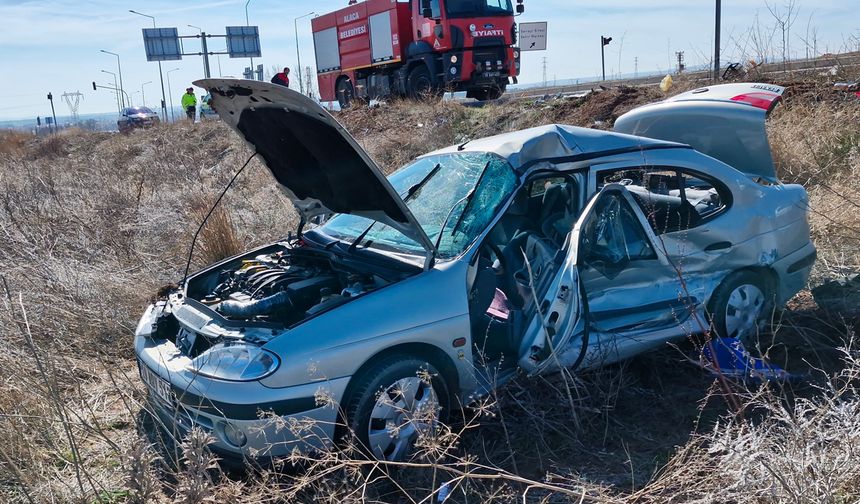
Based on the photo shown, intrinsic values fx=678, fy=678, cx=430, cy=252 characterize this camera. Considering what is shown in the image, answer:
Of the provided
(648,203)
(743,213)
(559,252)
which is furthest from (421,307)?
(743,213)

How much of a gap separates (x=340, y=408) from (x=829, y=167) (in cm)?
760

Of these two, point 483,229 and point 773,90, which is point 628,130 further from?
point 483,229

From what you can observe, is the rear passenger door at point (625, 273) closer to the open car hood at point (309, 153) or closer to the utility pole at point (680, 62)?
the open car hood at point (309, 153)

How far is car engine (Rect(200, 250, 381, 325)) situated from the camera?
3689 millimetres

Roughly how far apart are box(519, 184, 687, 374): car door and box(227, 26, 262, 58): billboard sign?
4502cm

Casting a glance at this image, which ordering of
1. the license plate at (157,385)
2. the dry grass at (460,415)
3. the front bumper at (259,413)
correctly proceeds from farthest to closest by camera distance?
the license plate at (157,385) < the front bumper at (259,413) < the dry grass at (460,415)

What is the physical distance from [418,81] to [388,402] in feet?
56.6

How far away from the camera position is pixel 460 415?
3984mm

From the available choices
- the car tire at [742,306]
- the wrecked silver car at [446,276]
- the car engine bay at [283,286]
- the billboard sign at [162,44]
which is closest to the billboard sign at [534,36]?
the wrecked silver car at [446,276]

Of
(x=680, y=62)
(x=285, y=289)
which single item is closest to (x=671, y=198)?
(x=285, y=289)

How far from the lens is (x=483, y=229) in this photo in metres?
3.88

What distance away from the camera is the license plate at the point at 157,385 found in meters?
3.49

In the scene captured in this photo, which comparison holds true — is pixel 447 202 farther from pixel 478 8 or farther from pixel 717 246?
pixel 478 8

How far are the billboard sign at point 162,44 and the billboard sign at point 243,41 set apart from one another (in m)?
3.35
